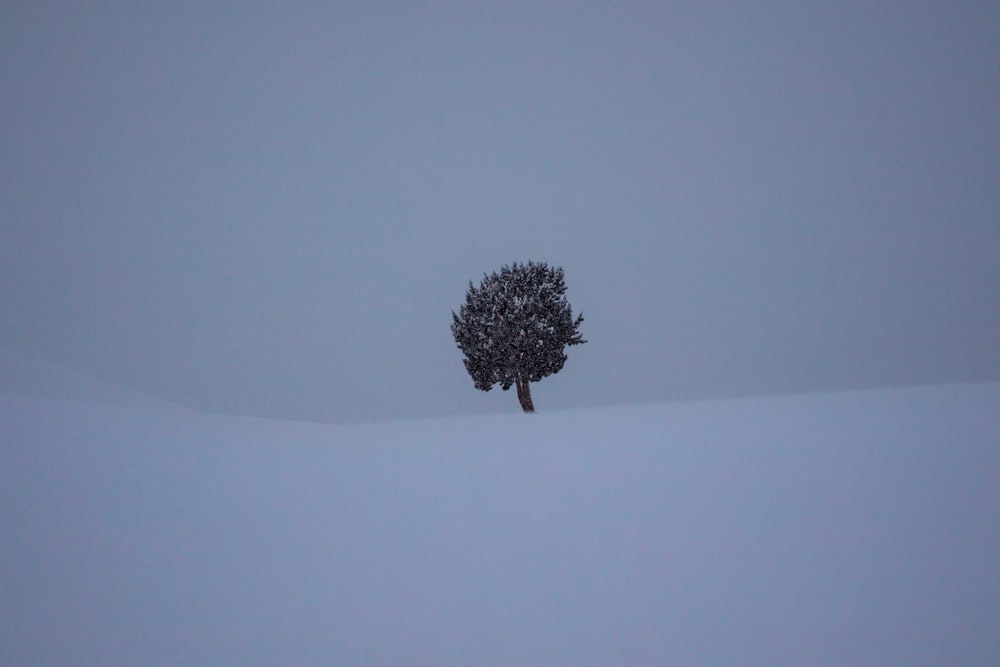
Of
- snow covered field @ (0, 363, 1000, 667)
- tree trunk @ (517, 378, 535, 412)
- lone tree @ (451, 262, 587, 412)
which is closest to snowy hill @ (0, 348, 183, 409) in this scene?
snow covered field @ (0, 363, 1000, 667)

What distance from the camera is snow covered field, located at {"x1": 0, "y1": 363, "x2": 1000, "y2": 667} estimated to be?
457cm

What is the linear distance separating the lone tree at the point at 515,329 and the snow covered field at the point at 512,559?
22.3 m

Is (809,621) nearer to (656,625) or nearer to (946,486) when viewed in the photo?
(656,625)

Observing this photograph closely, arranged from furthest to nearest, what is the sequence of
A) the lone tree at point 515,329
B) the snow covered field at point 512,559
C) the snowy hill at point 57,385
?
the lone tree at point 515,329 → the snowy hill at point 57,385 → the snow covered field at point 512,559

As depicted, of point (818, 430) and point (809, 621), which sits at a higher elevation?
point (818, 430)

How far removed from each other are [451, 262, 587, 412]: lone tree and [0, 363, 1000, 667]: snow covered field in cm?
2228

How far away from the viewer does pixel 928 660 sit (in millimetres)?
4207

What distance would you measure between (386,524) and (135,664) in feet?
14.2

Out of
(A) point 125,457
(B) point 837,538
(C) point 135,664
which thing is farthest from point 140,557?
(B) point 837,538

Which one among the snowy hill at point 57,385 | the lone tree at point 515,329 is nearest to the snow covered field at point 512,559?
the snowy hill at point 57,385

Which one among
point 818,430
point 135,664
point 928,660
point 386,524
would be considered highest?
point 818,430

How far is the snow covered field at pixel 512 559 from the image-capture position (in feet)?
15.0

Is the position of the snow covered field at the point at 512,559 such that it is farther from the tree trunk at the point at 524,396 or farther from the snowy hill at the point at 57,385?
the tree trunk at the point at 524,396

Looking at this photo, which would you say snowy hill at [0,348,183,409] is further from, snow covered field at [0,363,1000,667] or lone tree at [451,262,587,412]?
lone tree at [451,262,587,412]
